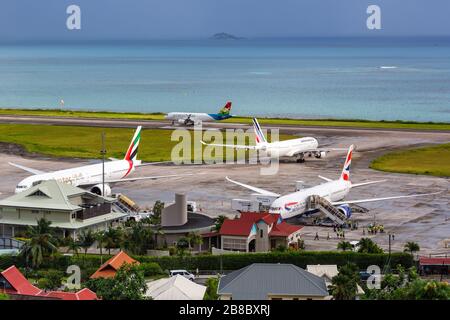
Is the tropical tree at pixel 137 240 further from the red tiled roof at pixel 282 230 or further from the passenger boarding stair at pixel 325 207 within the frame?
the passenger boarding stair at pixel 325 207

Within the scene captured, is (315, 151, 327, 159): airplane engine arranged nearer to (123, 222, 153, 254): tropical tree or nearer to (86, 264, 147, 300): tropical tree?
(123, 222, 153, 254): tropical tree

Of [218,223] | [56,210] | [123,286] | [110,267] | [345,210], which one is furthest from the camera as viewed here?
[345,210]

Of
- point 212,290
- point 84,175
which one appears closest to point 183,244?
point 212,290

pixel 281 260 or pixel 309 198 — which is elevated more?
pixel 309 198

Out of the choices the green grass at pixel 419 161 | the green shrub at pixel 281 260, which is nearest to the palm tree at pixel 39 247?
the green shrub at pixel 281 260

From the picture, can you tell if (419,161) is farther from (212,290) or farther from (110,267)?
(212,290)
